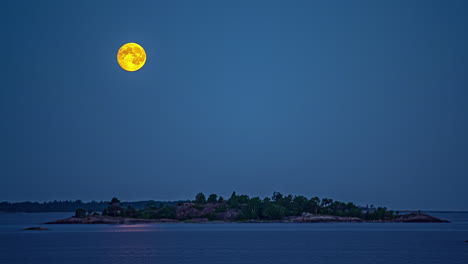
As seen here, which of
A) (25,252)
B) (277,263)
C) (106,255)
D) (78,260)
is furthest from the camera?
(25,252)

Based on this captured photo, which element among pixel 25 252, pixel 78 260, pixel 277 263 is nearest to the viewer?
pixel 277 263

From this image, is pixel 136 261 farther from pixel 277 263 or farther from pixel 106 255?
pixel 277 263

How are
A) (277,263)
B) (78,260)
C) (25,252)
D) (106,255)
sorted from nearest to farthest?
(277,263) → (78,260) → (106,255) → (25,252)

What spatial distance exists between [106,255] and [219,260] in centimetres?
2016

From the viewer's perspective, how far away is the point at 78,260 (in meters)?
81.8

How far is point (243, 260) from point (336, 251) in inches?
929

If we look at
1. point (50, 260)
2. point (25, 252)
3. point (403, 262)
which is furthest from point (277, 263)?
point (25, 252)

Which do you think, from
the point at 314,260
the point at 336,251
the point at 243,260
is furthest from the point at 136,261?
the point at 336,251

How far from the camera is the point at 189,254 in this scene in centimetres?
9188

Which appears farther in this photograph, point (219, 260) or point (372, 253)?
point (372, 253)

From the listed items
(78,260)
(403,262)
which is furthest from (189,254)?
(403,262)

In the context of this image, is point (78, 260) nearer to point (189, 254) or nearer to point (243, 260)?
point (189, 254)

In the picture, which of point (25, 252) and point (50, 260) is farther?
point (25, 252)

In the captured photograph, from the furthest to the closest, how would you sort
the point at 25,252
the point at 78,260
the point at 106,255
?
1. the point at 25,252
2. the point at 106,255
3. the point at 78,260
